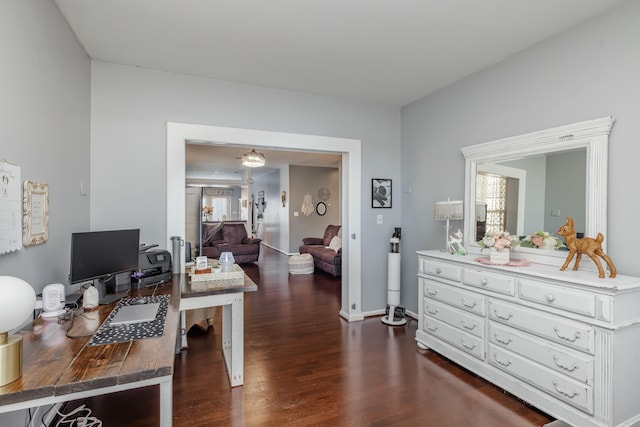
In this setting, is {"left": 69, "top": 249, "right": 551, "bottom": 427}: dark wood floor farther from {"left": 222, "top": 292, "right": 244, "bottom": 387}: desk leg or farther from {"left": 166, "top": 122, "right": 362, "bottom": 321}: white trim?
{"left": 166, "top": 122, "right": 362, "bottom": 321}: white trim

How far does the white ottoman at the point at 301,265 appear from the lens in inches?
261

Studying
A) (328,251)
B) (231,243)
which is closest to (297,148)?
(328,251)

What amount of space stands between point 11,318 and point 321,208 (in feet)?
28.1

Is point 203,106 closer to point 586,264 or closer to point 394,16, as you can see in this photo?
point 394,16

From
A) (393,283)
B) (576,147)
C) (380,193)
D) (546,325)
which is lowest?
(393,283)

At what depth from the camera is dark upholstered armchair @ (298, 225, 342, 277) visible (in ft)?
20.4

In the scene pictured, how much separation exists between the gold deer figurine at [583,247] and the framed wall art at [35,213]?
3251 mm

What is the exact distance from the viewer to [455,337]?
276 cm

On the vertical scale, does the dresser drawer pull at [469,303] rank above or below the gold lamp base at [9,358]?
below

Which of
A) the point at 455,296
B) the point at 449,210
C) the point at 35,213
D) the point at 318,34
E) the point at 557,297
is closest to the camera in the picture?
the point at 35,213

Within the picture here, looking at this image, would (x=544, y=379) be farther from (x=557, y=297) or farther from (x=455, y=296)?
(x=455, y=296)

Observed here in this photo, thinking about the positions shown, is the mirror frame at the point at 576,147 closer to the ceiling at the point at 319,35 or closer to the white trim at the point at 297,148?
the ceiling at the point at 319,35

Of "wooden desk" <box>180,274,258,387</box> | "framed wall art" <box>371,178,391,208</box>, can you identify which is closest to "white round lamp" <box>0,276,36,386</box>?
"wooden desk" <box>180,274,258,387</box>

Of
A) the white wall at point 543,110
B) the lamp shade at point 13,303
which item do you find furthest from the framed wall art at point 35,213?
the white wall at point 543,110
